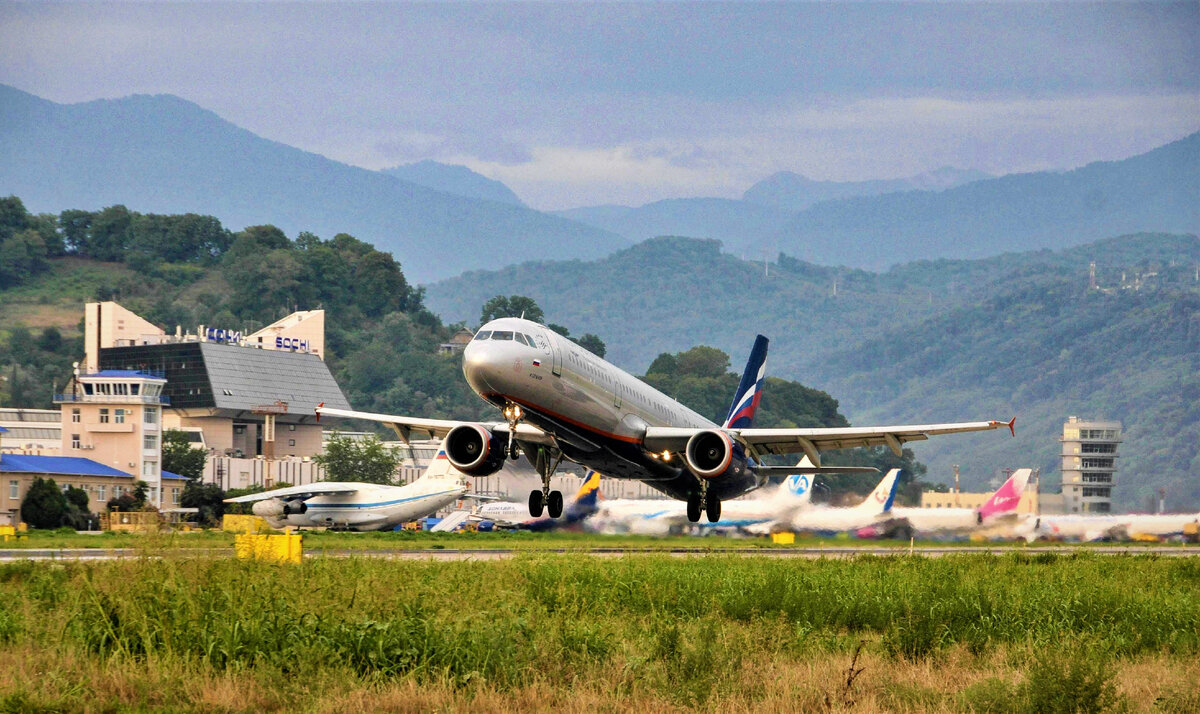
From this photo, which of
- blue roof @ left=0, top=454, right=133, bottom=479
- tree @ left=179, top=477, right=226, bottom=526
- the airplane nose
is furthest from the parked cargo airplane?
tree @ left=179, top=477, right=226, bottom=526

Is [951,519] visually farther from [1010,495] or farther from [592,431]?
[592,431]

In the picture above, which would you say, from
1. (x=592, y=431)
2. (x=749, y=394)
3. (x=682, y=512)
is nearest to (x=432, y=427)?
(x=592, y=431)

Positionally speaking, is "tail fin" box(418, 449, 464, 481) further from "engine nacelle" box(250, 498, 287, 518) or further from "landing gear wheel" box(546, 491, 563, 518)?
"landing gear wheel" box(546, 491, 563, 518)

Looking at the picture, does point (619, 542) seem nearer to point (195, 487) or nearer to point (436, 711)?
point (436, 711)

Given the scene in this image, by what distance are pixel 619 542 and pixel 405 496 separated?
3073cm

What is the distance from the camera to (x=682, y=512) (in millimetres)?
78500

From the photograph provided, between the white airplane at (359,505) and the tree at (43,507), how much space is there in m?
15.0

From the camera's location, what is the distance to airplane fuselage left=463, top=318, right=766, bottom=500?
39281mm

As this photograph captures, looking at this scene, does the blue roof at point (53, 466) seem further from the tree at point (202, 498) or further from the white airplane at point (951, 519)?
the white airplane at point (951, 519)

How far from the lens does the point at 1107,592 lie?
34.4 metres

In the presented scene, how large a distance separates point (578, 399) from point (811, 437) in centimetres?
990

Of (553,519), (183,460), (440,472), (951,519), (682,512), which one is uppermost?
(183,460)

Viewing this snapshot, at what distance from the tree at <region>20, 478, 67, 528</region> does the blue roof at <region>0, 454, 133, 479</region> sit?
713 cm

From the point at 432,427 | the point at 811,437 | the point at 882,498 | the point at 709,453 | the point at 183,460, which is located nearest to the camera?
the point at 709,453
